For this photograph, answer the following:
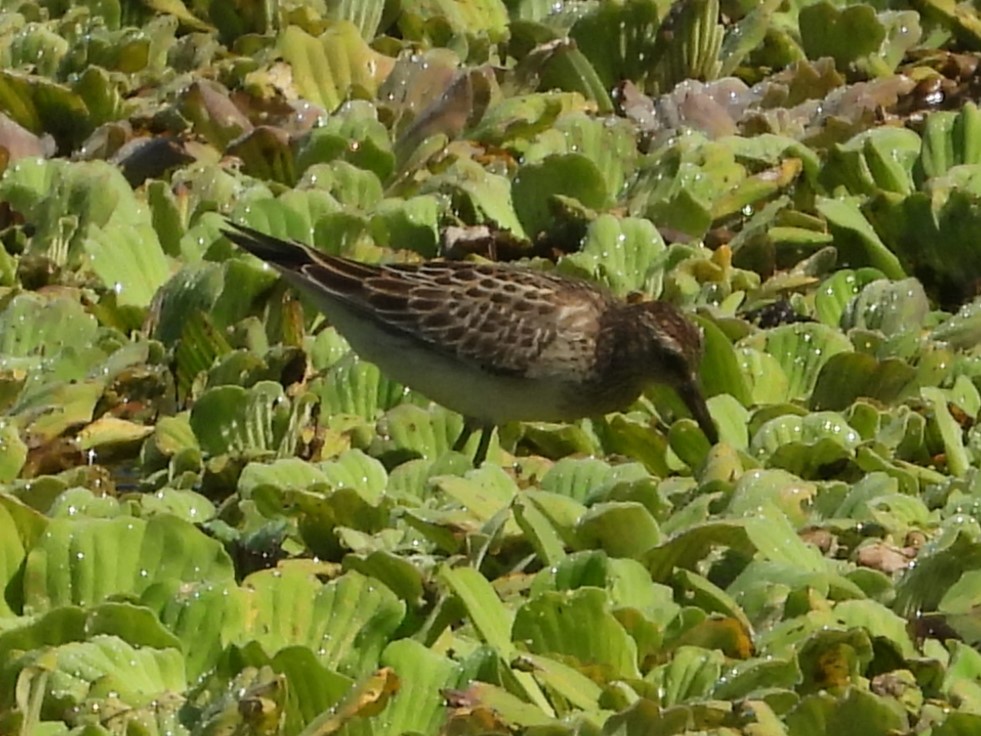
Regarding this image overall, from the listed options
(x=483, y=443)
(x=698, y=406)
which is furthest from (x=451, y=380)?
(x=698, y=406)

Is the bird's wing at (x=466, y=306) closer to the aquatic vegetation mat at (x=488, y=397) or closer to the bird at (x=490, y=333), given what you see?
the bird at (x=490, y=333)

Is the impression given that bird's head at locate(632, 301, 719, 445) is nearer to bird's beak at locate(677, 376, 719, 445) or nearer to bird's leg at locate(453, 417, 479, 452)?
bird's beak at locate(677, 376, 719, 445)

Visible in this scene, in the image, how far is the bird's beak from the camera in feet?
20.2

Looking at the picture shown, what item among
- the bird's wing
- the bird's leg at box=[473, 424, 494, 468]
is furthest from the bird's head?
the bird's leg at box=[473, 424, 494, 468]

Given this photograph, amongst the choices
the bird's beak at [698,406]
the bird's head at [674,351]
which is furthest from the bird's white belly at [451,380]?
the bird's beak at [698,406]

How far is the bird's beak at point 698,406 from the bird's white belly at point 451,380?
0.39 meters

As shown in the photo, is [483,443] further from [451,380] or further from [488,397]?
[451,380]

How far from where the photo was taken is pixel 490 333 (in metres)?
6.86

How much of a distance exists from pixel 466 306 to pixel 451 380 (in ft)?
0.73

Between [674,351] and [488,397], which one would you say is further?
[488,397]

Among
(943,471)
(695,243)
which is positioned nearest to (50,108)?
(695,243)

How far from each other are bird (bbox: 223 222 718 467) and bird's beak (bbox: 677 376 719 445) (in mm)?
138

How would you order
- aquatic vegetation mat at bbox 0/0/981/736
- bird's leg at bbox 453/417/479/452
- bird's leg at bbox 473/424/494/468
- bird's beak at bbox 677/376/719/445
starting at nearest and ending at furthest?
1. aquatic vegetation mat at bbox 0/0/981/736
2. bird's beak at bbox 677/376/719/445
3. bird's leg at bbox 473/424/494/468
4. bird's leg at bbox 453/417/479/452

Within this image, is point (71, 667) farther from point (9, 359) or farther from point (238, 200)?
point (238, 200)
